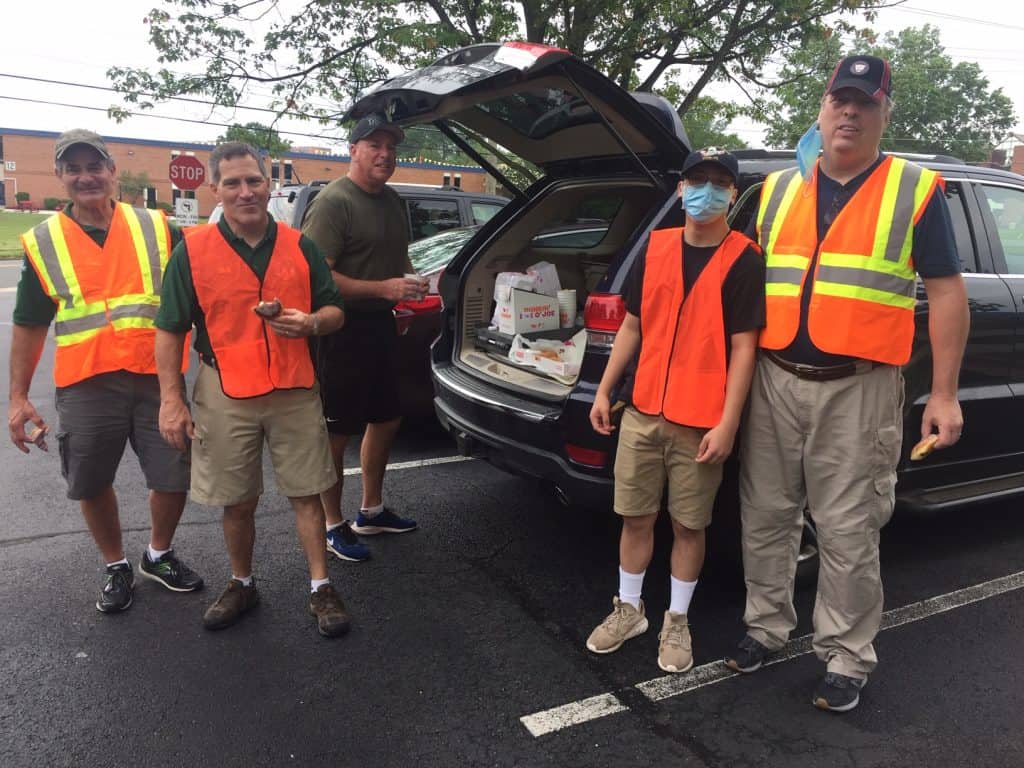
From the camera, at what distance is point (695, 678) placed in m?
2.68

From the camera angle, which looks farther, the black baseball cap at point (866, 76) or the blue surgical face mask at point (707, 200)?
the blue surgical face mask at point (707, 200)

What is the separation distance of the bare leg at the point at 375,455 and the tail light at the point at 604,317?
1267mm

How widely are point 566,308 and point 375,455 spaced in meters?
1.33

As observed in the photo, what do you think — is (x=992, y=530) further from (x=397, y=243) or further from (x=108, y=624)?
(x=108, y=624)

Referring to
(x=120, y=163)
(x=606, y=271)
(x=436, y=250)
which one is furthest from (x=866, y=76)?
(x=120, y=163)

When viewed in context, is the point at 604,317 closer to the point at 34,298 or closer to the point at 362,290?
the point at 362,290

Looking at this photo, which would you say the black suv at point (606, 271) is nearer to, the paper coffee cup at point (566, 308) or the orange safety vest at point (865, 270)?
the paper coffee cup at point (566, 308)

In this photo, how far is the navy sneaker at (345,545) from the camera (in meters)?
3.57

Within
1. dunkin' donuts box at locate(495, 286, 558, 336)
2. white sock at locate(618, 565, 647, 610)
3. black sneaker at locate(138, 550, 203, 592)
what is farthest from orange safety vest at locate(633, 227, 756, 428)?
black sneaker at locate(138, 550, 203, 592)

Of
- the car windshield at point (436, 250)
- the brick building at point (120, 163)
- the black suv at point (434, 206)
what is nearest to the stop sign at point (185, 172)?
the black suv at point (434, 206)

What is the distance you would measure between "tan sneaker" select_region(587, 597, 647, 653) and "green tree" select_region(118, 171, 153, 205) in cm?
5899

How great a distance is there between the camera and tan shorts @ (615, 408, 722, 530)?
8.55ft

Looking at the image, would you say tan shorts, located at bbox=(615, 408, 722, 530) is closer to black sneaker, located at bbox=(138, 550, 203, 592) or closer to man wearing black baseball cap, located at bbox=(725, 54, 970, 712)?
man wearing black baseball cap, located at bbox=(725, 54, 970, 712)

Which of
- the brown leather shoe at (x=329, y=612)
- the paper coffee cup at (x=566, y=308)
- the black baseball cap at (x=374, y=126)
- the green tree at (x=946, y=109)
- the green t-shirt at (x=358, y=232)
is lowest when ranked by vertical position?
the brown leather shoe at (x=329, y=612)
